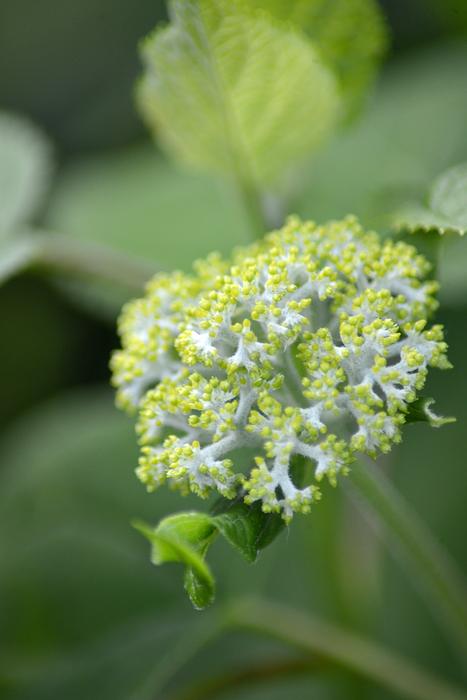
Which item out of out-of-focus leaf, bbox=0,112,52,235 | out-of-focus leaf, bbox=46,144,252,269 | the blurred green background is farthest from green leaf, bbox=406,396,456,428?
out-of-focus leaf, bbox=46,144,252,269

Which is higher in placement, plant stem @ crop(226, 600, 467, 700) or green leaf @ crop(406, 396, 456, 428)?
green leaf @ crop(406, 396, 456, 428)

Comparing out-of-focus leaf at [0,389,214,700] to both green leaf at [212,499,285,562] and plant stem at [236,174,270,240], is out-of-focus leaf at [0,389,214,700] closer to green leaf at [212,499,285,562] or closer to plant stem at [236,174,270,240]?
plant stem at [236,174,270,240]

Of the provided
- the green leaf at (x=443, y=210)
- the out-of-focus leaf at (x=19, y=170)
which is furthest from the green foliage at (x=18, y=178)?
the green leaf at (x=443, y=210)

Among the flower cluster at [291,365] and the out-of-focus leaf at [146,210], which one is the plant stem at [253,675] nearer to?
the flower cluster at [291,365]

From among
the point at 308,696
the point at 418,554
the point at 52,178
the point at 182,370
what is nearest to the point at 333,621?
the point at 308,696

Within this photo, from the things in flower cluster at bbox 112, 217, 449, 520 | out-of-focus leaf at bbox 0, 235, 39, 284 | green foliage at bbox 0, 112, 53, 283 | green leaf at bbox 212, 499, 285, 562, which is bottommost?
green leaf at bbox 212, 499, 285, 562
